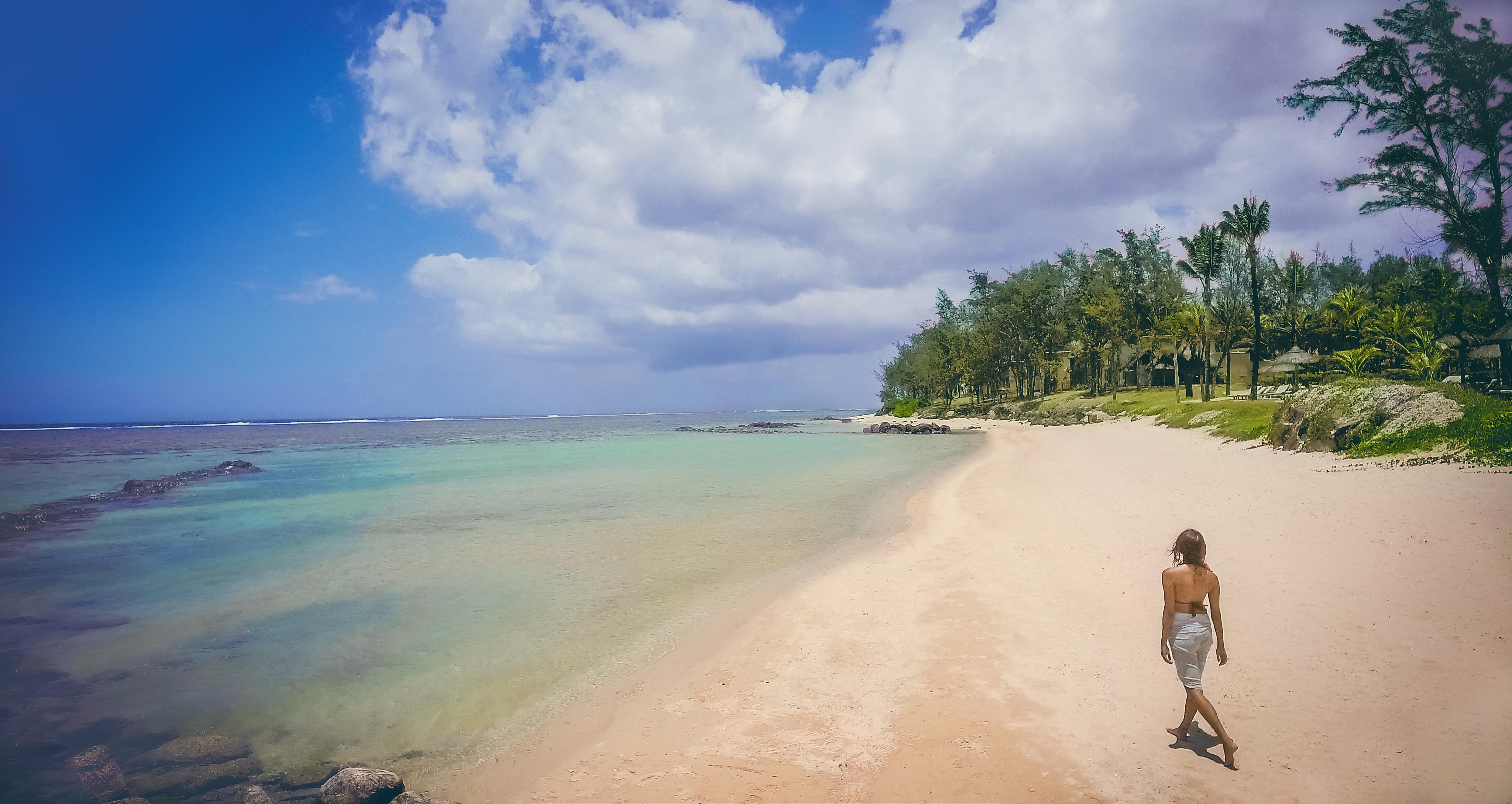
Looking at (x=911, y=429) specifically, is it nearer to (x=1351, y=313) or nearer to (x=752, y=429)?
(x=752, y=429)

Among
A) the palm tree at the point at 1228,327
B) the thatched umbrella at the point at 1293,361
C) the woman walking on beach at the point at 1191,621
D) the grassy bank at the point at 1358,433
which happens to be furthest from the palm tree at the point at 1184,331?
the woman walking on beach at the point at 1191,621

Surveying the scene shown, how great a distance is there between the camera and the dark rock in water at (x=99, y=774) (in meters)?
5.25

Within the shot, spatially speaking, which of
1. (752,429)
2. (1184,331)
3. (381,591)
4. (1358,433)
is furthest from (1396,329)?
(752,429)

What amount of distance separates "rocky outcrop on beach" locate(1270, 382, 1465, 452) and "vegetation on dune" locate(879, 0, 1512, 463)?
A: 80mm

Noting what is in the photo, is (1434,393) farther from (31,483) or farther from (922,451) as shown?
(31,483)

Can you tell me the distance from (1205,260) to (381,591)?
60.1 metres

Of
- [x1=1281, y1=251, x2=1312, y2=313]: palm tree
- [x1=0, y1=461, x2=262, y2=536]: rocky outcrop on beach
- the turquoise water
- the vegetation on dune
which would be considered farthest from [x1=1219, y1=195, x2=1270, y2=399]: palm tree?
[x1=0, y1=461, x2=262, y2=536]: rocky outcrop on beach

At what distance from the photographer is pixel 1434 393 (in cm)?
1559

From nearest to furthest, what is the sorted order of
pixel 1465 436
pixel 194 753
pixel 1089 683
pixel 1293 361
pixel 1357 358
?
pixel 194 753, pixel 1089 683, pixel 1465 436, pixel 1357 358, pixel 1293 361

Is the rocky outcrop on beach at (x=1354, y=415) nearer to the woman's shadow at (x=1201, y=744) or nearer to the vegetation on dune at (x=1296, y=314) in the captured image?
the vegetation on dune at (x=1296, y=314)

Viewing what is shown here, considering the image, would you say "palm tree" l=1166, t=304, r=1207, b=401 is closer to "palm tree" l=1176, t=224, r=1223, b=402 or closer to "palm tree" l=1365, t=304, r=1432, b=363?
"palm tree" l=1176, t=224, r=1223, b=402

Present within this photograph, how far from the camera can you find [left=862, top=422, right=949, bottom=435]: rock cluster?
183 ft

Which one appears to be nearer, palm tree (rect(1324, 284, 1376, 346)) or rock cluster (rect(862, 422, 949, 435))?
palm tree (rect(1324, 284, 1376, 346))

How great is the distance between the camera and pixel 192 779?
Result: 547 cm
